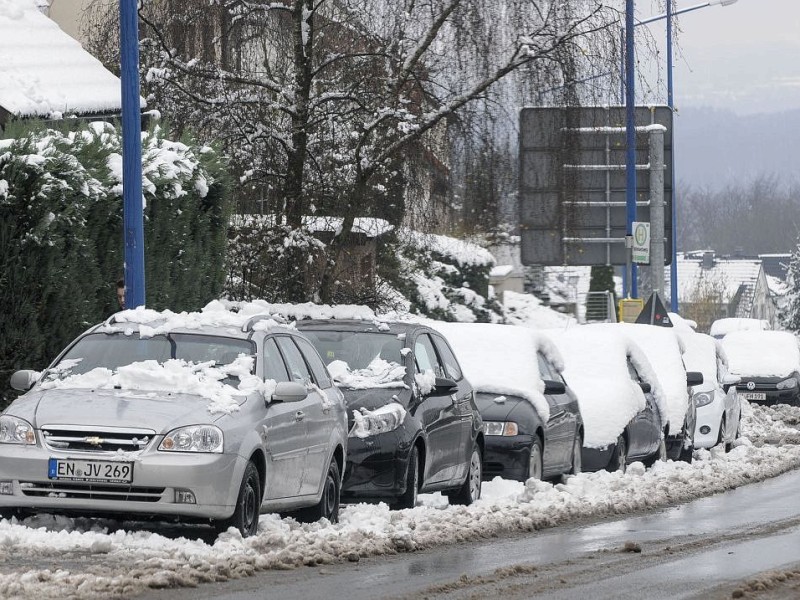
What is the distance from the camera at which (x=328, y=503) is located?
1183 cm

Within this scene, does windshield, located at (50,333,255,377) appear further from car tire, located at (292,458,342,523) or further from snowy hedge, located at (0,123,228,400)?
snowy hedge, located at (0,123,228,400)

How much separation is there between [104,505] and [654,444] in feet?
36.1

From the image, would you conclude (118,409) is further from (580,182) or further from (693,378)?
(693,378)

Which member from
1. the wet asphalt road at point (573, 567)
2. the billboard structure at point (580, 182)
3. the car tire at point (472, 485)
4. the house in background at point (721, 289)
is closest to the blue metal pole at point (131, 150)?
the car tire at point (472, 485)

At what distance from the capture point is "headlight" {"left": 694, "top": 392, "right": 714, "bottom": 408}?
23.3 meters

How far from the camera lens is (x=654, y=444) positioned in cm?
1983

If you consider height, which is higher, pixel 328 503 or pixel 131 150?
pixel 131 150

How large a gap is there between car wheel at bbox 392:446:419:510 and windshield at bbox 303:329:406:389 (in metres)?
0.72

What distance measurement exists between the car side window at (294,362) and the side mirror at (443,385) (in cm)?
167

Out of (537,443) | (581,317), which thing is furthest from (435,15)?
(581,317)

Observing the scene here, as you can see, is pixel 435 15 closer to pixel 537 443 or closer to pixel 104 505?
pixel 537 443

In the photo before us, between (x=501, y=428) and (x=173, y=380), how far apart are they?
215 inches

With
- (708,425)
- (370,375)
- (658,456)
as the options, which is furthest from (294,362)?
(708,425)

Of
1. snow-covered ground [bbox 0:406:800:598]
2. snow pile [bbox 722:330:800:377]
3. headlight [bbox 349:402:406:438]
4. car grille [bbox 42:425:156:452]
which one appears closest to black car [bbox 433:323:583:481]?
snow-covered ground [bbox 0:406:800:598]
